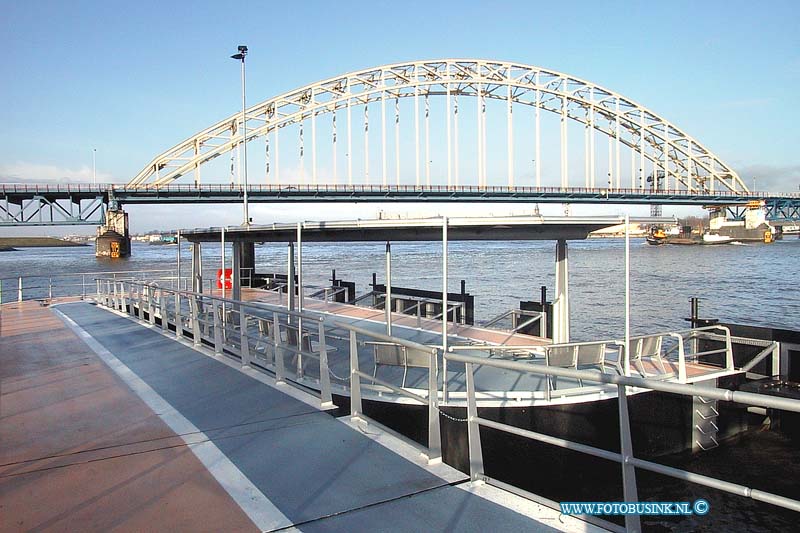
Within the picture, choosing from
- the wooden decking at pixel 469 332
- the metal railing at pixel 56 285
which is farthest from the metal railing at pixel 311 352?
the metal railing at pixel 56 285

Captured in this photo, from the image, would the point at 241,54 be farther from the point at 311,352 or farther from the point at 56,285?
the point at 311,352

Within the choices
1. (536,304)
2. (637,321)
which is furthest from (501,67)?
(536,304)

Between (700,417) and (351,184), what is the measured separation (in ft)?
205

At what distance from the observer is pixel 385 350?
313 inches

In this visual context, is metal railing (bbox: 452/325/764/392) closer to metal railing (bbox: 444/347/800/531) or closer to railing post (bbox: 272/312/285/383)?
railing post (bbox: 272/312/285/383)

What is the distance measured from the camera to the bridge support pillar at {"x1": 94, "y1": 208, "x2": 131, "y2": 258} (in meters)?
70.2

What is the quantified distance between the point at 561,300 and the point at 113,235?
71569 millimetres

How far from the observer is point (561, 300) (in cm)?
904

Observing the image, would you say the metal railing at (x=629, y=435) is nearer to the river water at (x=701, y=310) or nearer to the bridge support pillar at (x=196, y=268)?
the river water at (x=701, y=310)

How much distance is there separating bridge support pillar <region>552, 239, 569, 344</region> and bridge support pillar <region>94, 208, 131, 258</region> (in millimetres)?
69574

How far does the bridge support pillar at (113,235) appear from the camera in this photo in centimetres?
7025

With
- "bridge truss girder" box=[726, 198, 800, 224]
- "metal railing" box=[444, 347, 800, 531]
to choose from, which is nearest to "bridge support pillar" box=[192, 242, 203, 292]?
"metal railing" box=[444, 347, 800, 531]

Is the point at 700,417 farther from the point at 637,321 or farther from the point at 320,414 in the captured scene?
the point at 637,321

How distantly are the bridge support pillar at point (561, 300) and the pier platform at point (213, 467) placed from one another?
4.29 meters
